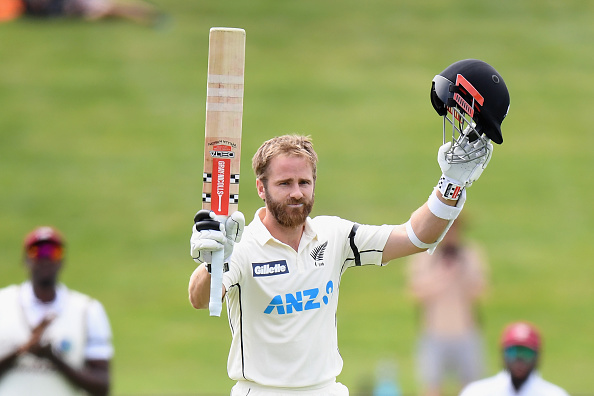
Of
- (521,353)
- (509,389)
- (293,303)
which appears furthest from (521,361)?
(293,303)

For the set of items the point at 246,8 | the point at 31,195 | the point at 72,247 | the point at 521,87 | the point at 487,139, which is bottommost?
the point at 487,139

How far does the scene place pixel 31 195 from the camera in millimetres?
17750

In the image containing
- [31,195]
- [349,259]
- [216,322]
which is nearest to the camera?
[349,259]

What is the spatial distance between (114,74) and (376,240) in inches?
685

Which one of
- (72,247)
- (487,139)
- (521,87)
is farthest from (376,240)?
(521,87)

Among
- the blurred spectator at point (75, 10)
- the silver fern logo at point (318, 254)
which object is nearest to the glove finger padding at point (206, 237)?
the silver fern logo at point (318, 254)

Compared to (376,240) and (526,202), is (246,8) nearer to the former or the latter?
(526,202)

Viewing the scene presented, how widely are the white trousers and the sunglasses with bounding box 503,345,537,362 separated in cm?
260

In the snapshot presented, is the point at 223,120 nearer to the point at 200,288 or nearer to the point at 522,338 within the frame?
the point at 200,288

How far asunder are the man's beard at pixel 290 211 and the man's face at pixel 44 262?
229 centimetres

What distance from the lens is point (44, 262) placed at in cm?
623

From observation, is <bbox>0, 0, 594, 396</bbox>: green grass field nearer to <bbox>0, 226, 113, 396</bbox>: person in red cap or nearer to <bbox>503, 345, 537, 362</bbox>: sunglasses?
<bbox>503, 345, 537, 362</bbox>: sunglasses

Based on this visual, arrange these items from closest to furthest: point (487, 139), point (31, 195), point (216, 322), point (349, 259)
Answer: point (487, 139) < point (349, 259) < point (216, 322) < point (31, 195)

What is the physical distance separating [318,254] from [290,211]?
0.84 feet
